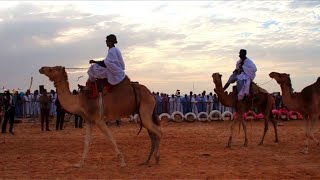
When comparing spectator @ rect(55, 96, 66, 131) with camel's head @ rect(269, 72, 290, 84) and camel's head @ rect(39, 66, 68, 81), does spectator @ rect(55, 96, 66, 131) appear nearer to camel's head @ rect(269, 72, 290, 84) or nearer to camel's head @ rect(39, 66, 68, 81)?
camel's head @ rect(39, 66, 68, 81)

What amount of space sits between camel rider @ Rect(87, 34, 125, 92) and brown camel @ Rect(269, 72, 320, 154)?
5.25 meters

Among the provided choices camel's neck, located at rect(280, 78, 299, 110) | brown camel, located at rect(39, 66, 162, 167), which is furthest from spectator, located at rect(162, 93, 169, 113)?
brown camel, located at rect(39, 66, 162, 167)

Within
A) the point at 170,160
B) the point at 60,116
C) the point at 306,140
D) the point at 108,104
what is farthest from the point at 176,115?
the point at 108,104

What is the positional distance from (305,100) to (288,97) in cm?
49

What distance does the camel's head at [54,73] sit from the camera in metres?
10.4

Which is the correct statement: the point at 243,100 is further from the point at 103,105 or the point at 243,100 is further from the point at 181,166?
the point at 103,105

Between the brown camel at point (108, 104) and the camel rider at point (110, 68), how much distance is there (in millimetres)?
231

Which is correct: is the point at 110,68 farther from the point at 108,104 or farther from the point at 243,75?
the point at 243,75

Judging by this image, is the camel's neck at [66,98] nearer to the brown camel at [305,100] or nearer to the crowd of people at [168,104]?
the brown camel at [305,100]

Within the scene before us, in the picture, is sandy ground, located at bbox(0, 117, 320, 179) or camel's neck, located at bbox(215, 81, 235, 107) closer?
sandy ground, located at bbox(0, 117, 320, 179)

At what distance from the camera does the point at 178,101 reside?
3084 centimetres

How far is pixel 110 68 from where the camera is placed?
409 inches

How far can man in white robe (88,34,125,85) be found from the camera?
34.2 feet

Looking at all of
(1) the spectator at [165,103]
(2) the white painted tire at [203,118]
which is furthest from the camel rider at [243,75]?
(1) the spectator at [165,103]
